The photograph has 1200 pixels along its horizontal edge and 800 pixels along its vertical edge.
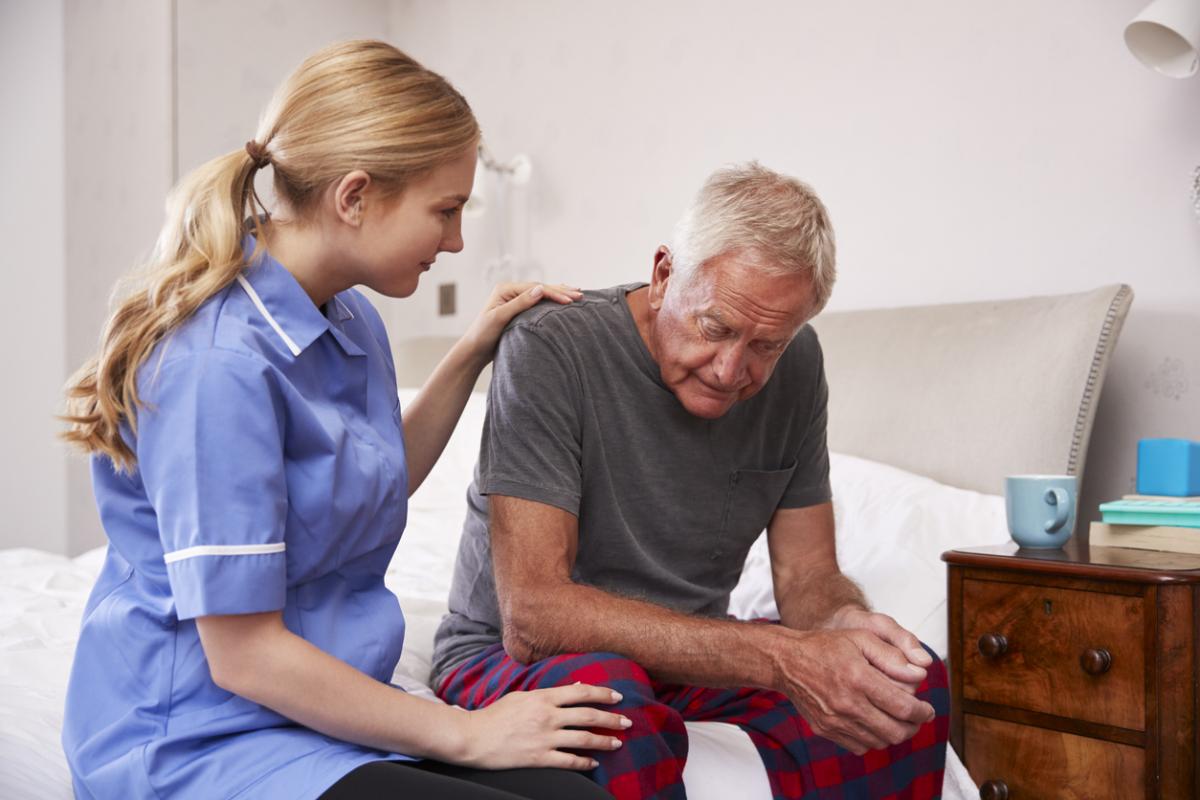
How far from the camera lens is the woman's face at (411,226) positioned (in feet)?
3.28

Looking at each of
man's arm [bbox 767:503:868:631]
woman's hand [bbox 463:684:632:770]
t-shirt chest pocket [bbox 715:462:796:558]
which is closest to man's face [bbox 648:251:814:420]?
t-shirt chest pocket [bbox 715:462:796:558]

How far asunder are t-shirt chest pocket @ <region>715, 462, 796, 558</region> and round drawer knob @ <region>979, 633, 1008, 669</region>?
1.02 feet

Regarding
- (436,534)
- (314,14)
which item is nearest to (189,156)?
(314,14)

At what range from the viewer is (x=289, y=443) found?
918 mm

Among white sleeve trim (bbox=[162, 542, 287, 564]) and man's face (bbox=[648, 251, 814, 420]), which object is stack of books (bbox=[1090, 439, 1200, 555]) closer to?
man's face (bbox=[648, 251, 814, 420])

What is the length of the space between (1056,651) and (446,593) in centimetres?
94

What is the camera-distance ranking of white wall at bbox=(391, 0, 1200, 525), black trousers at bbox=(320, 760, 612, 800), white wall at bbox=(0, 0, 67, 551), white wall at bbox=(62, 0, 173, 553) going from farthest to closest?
white wall at bbox=(0, 0, 67, 551) → white wall at bbox=(62, 0, 173, 553) → white wall at bbox=(391, 0, 1200, 525) → black trousers at bbox=(320, 760, 612, 800)

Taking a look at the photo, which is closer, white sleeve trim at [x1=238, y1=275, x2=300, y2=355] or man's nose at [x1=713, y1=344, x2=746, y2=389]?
white sleeve trim at [x1=238, y1=275, x2=300, y2=355]

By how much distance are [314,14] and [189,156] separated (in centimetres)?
67

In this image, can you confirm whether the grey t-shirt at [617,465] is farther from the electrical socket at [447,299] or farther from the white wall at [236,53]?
the white wall at [236,53]

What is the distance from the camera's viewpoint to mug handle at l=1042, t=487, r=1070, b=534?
1.40 meters

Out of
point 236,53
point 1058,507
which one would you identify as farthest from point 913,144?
point 236,53

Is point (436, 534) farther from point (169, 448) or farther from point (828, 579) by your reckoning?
point (169, 448)

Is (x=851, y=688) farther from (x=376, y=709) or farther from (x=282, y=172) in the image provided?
(x=282, y=172)
